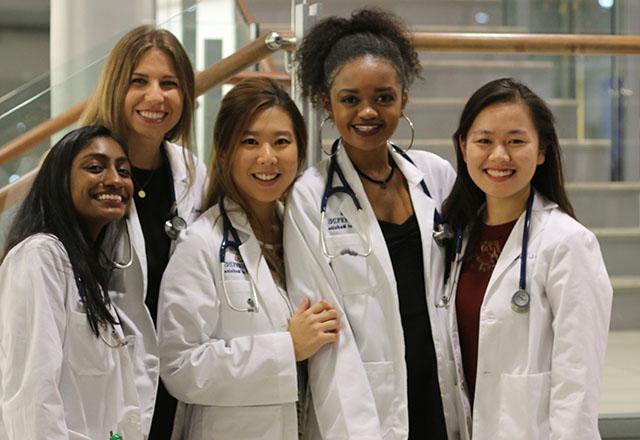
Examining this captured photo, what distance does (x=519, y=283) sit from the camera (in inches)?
78.7

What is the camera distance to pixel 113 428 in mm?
1870

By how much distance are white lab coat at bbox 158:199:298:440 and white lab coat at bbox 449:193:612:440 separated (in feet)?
1.37

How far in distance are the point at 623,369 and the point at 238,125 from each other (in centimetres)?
167

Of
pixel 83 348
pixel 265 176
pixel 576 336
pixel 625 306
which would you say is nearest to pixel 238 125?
pixel 265 176

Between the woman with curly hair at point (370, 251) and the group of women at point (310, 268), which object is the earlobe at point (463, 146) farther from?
the woman with curly hair at point (370, 251)

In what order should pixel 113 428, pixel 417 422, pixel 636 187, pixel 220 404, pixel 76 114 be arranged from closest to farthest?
1. pixel 113 428
2. pixel 220 404
3. pixel 417 422
4. pixel 76 114
5. pixel 636 187

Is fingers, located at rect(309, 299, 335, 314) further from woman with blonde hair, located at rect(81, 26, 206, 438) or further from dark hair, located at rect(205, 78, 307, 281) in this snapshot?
woman with blonde hair, located at rect(81, 26, 206, 438)

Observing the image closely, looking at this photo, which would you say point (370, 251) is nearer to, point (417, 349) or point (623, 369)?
point (417, 349)

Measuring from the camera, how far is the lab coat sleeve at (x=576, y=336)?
1.88m

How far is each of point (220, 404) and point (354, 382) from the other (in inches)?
11.2

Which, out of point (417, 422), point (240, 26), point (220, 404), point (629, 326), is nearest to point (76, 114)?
point (240, 26)

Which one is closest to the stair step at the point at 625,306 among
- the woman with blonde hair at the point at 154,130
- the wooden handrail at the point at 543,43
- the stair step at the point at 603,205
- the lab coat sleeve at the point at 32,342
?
the stair step at the point at 603,205

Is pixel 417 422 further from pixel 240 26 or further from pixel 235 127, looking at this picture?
→ pixel 240 26

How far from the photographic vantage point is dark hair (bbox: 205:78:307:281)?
83.8 inches
